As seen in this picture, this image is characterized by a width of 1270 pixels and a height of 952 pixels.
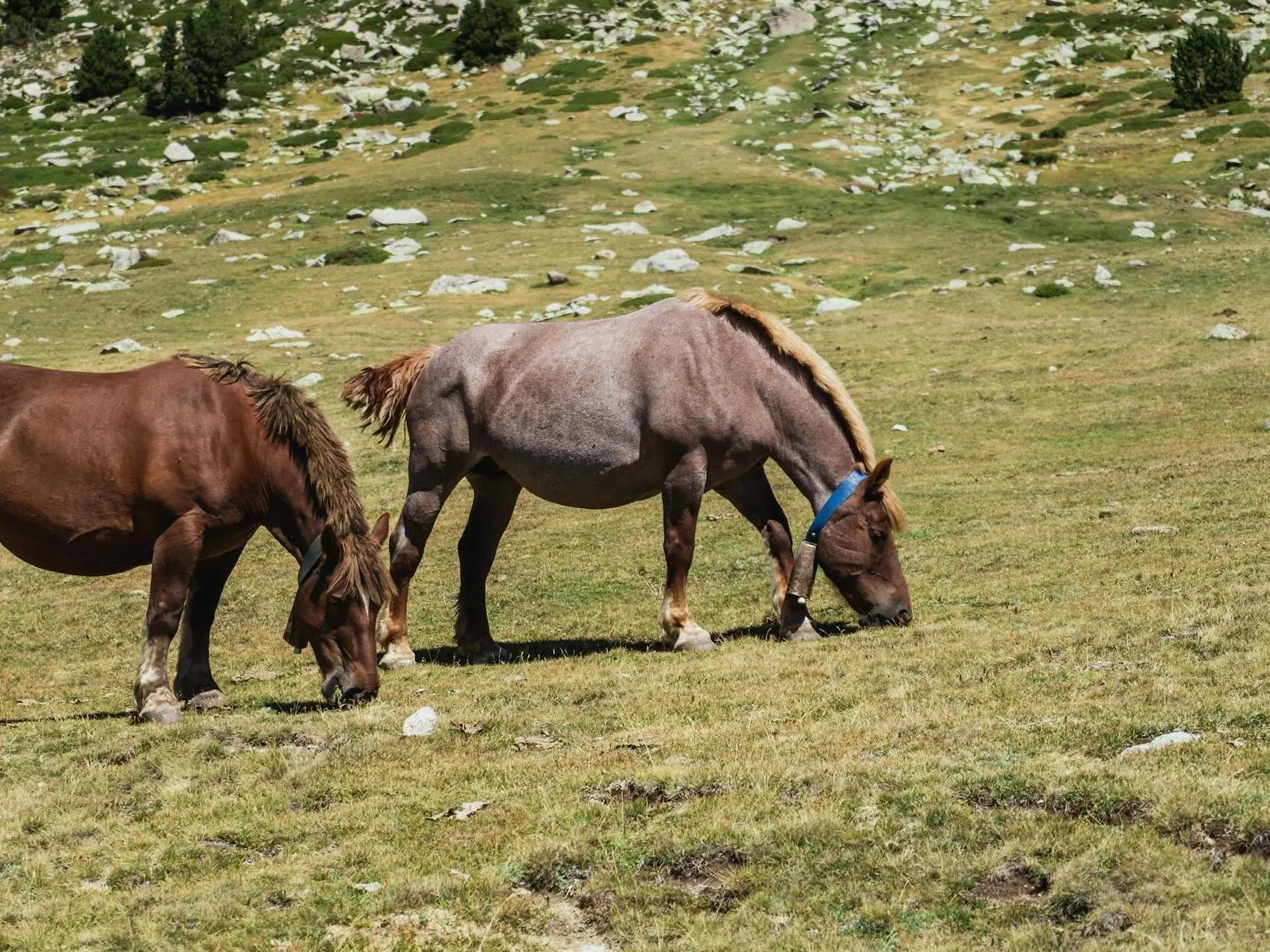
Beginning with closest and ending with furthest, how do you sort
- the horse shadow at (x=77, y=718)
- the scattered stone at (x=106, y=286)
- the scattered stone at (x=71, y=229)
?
the horse shadow at (x=77, y=718) → the scattered stone at (x=106, y=286) → the scattered stone at (x=71, y=229)

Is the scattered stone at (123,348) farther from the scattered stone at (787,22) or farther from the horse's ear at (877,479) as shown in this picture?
the scattered stone at (787,22)

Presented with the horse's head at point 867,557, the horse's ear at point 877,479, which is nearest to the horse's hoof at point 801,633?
the horse's head at point 867,557

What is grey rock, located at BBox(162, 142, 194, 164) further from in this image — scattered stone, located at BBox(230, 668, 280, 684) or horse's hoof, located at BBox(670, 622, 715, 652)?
horse's hoof, located at BBox(670, 622, 715, 652)

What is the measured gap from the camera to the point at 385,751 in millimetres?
9859

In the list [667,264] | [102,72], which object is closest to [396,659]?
[667,264]

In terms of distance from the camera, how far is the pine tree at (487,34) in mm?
89375

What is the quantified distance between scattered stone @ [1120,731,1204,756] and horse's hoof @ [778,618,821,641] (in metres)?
5.43

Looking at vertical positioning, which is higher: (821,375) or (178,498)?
(178,498)

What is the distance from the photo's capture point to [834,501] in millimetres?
13805

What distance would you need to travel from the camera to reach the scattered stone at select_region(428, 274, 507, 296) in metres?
41.9

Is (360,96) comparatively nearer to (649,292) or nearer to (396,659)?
(649,292)

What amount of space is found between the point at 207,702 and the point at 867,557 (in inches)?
242

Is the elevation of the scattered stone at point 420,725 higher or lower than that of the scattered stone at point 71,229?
higher

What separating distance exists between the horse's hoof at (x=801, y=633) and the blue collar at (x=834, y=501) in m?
0.79
